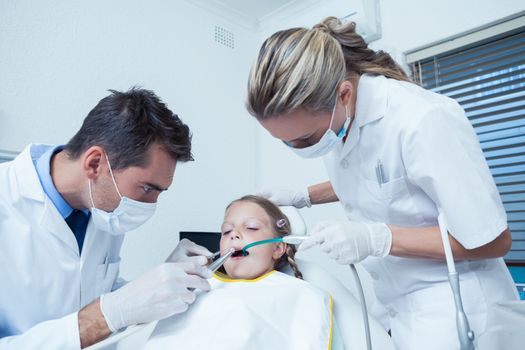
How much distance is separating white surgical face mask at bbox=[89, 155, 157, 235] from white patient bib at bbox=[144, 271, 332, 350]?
359mm

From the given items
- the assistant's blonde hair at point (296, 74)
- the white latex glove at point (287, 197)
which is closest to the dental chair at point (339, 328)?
the white latex glove at point (287, 197)

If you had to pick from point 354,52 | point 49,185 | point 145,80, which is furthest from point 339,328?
point 145,80

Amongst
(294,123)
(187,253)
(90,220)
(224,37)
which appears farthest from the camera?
(224,37)

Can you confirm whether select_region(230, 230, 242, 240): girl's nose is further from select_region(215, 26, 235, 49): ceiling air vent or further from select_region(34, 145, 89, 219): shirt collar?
select_region(215, 26, 235, 49): ceiling air vent

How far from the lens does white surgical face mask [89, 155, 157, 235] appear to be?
1252 millimetres

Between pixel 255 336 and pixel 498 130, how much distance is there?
6.25ft

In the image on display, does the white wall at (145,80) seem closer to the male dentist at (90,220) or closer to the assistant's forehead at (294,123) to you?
the male dentist at (90,220)

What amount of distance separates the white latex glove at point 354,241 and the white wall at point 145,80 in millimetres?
1492

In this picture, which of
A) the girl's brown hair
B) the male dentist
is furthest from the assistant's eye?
the girl's brown hair

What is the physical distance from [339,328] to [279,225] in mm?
449

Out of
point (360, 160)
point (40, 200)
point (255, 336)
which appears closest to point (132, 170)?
point (40, 200)

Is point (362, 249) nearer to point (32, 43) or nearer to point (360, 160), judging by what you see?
point (360, 160)

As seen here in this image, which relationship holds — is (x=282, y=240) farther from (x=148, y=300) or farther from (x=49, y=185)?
(x=49, y=185)

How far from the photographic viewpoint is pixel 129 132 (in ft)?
3.98
